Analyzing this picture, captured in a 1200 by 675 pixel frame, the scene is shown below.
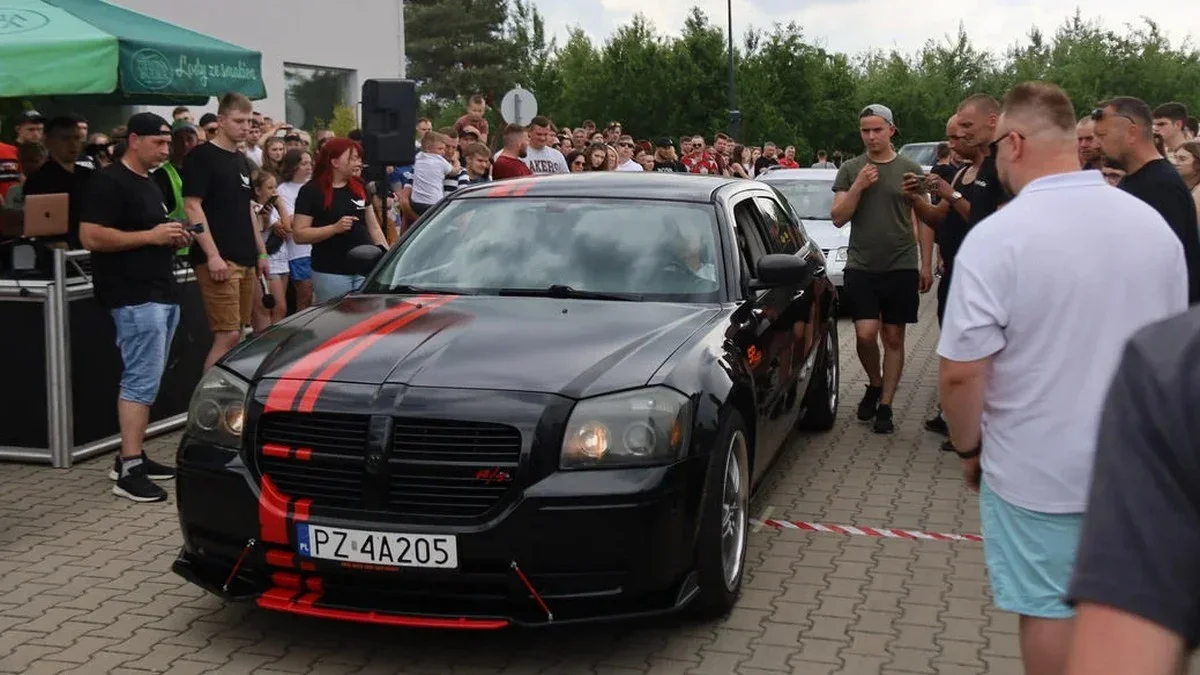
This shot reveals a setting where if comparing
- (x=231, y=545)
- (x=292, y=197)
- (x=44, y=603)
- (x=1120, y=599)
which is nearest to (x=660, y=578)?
(x=231, y=545)

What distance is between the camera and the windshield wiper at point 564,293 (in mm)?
5707

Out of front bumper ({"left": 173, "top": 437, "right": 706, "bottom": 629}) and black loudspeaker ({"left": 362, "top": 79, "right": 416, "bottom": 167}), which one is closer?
front bumper ({"left": 173, "top": 437, "right": 706, "bottom": 629})

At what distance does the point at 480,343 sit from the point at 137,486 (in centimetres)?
289

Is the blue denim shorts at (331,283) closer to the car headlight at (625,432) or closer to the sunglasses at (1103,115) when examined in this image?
the car headlight at (625,432)

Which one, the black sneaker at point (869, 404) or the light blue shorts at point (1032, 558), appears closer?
the light blue shorts at point (1032, 558)

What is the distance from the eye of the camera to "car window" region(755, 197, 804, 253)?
23.4 ft

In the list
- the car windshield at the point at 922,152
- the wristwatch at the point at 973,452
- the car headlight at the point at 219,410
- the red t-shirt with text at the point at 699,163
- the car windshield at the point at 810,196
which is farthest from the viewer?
the car windshield at the point at 922,152

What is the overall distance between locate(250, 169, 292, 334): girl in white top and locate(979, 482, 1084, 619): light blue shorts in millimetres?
7510

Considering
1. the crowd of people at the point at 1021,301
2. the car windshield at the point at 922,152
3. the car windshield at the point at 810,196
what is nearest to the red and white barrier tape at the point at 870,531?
the crowd of people at the point at 1021,301

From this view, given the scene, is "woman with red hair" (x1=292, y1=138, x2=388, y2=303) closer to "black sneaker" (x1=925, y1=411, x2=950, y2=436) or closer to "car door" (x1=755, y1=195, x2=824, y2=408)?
"car door" (x1=755, y1=195, x2=824, y2=408)

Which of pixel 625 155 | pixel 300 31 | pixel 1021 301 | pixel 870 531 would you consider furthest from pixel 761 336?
pixel 300 31

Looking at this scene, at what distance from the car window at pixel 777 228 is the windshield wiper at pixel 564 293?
4.80 ft

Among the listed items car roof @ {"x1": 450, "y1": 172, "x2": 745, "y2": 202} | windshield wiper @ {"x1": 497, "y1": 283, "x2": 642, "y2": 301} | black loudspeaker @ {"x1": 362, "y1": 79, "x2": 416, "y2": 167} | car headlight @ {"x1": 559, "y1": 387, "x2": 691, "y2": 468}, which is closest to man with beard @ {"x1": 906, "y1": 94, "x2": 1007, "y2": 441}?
car roof @ {"x1": 450, "y1": 172, "x2": 745, "y2": 202}

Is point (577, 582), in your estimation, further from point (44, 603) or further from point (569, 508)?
point (44, 603)
